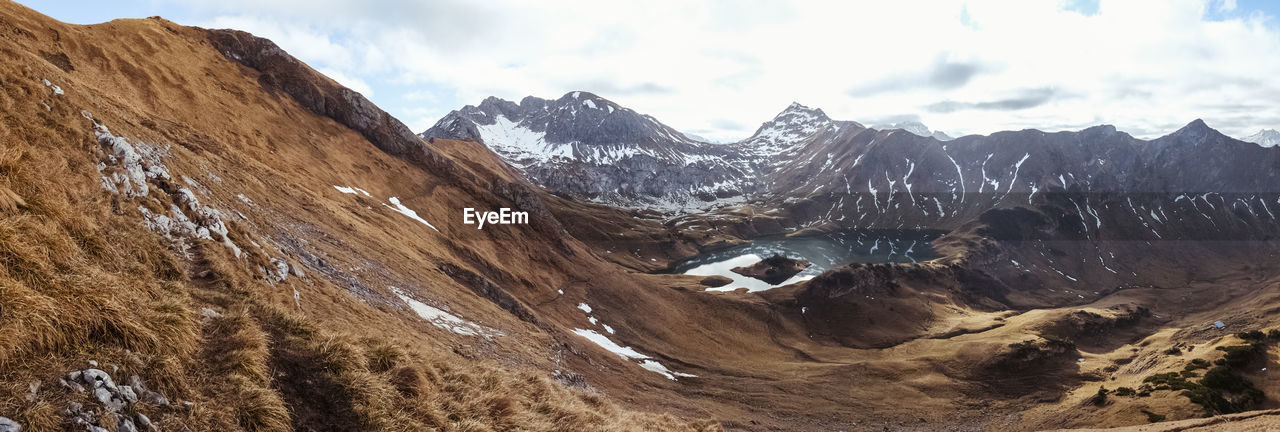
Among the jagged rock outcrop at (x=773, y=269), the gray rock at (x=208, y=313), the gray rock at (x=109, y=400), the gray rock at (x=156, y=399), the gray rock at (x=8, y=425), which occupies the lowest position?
the jagged rock outcrop at (x=773, y=269)

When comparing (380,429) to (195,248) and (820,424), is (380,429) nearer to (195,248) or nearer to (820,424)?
(195,248)

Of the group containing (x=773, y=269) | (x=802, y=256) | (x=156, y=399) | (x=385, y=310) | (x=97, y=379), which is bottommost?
(x=773, y=269)

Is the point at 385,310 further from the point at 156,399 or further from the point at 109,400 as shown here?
the point at 109,400

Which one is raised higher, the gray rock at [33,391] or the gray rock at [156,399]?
the gray rock at [33,391]

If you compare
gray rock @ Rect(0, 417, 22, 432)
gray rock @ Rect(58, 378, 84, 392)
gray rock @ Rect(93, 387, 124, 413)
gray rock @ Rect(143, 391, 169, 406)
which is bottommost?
gray rock @ Rect(143, 391, 169, 406)

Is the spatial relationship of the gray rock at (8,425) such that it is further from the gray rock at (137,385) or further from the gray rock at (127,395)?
the gray rock at (137,385)

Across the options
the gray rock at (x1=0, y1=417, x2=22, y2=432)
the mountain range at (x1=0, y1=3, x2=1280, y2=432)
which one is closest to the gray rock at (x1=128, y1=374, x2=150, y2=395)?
the mountain range at (x1=0, y1=3, x2=1280, y2=432)

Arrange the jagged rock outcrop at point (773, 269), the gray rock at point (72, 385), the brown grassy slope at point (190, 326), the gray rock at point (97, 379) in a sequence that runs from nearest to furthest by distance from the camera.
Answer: the gray rock at point (72, 385)
the gray rock at point (97, 379)
the brown grassy slope at point (190, 326)
the jagged rock outcrop at point (773, 269)

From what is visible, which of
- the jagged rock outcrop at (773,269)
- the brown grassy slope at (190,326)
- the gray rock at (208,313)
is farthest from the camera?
the jagged rock outcrop at (773,269)

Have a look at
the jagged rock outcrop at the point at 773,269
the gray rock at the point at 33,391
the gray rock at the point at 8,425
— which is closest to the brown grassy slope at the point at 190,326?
the gray rock at the point at 33,391

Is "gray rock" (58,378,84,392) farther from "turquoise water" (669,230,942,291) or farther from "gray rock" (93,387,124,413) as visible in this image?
"turquoise water" (669,230,942,291)

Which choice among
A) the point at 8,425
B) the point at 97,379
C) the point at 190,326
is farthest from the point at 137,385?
the point at 190,326

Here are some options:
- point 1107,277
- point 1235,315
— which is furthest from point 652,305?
point 1107,277
